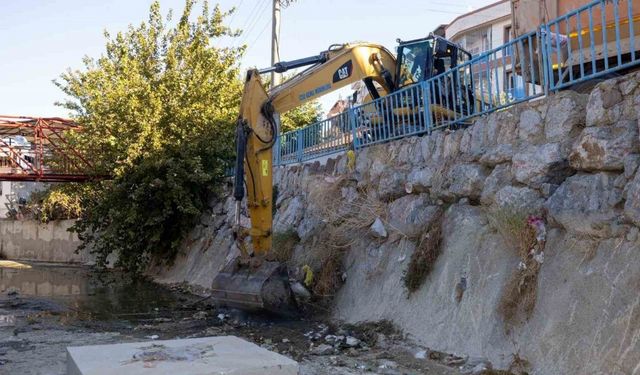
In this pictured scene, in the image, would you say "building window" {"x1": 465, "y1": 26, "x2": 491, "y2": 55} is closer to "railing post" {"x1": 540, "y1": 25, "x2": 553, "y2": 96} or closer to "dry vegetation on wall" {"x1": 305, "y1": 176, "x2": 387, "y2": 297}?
"dry vegetation on wall" {"x1": 305, "y1": 176, "x2": 387, "y2": 297}

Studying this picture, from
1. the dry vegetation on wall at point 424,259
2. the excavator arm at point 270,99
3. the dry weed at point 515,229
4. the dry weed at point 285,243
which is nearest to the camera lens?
the dry weed at point 515,229

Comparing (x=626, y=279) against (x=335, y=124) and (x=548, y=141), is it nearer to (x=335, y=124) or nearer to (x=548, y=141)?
(x=548, y=141)

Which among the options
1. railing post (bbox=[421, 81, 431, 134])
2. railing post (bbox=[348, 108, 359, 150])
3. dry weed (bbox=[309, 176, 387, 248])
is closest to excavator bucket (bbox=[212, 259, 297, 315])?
dry weed (bbox=[309, 176, 387, 248])

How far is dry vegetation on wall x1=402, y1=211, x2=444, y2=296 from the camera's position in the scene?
811 centimetres

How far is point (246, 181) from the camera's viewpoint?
10.3m

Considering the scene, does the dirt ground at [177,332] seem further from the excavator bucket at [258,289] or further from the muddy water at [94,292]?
the excavator bucket at [258,289]

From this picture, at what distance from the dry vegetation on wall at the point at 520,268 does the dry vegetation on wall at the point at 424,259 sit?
127cm

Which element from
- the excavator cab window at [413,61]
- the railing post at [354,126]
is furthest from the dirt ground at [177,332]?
the excavator cab window at [413,61]

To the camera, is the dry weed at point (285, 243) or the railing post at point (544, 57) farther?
the dry weed at point (285, 243)

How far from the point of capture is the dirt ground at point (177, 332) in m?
6.73

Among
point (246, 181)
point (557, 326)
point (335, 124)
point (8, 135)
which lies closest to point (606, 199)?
point (557, 326)

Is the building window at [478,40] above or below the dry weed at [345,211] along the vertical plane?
above

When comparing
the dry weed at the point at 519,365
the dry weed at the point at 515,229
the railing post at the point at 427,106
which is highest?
the railing post at the point at 427,106

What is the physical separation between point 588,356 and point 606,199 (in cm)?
150
